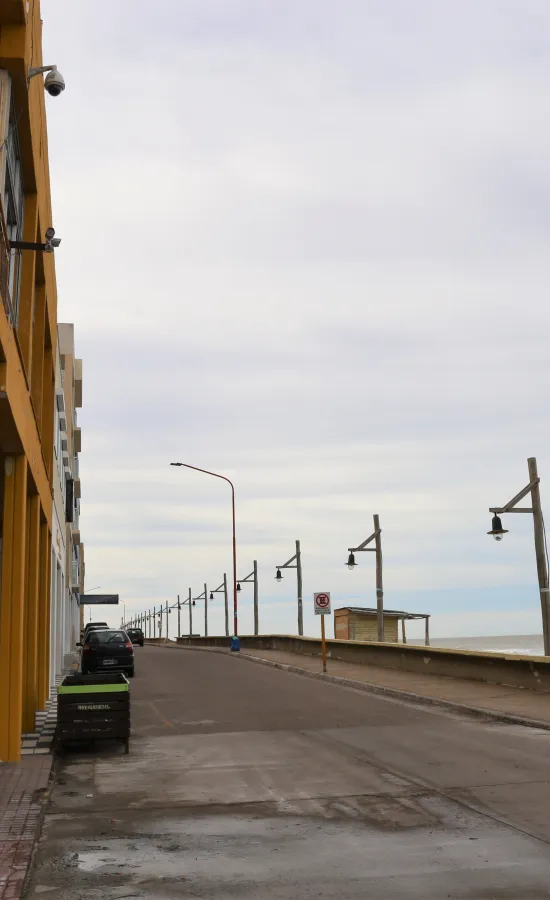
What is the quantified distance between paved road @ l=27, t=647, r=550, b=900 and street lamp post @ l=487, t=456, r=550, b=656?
394 cm

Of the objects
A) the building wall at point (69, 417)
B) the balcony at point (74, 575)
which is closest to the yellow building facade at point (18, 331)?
the building wall at point (69, 417)

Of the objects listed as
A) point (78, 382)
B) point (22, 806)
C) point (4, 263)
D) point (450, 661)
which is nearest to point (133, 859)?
point (22, 806)

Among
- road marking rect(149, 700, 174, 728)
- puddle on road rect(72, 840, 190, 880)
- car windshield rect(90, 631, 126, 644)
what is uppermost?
car windshield rect(90, 631, 126, 644)

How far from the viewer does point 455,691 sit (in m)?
19.6

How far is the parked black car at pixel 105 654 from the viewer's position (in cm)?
2747

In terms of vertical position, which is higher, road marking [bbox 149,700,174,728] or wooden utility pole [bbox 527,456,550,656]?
wooden utility pole [bbox 527,456,550,656]

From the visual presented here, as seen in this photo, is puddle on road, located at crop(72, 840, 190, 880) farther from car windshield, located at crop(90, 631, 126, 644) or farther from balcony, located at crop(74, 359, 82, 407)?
balcony, located at crop(74, 359, 82, 407)

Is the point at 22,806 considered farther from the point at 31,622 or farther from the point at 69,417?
the point at 69,417

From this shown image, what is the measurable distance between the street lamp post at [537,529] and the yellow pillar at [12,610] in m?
10.4

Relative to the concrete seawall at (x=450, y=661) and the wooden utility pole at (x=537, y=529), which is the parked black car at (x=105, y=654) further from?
the wooden utility pole at (x=537, y=529)

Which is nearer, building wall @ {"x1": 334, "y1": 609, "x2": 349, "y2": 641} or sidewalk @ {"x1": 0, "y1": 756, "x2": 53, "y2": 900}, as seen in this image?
sidewalk @ {"x1": 0, "y1": 756, "x2": 53, "y2": 900}

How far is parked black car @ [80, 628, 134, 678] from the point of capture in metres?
27.5

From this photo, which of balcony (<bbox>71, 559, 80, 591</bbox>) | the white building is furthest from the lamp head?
balcony (<bbox>71, 559, 80, 591</bbox>)

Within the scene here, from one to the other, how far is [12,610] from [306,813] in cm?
598
